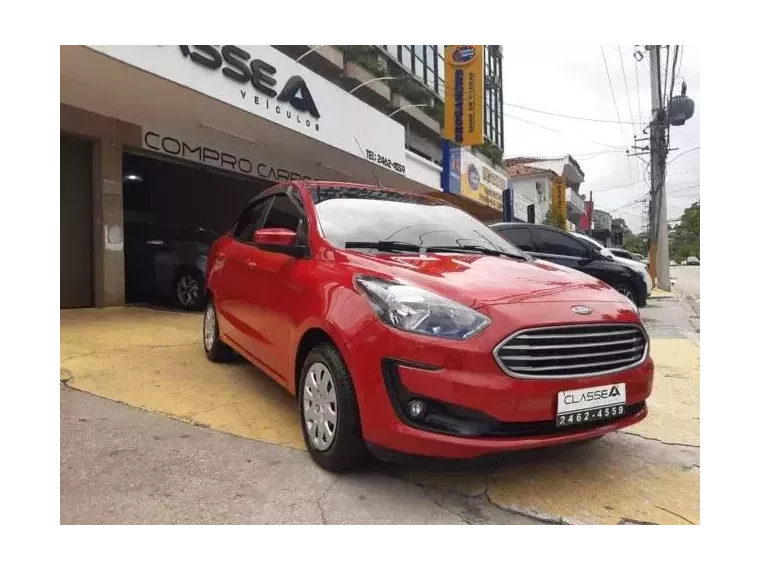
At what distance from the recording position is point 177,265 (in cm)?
809

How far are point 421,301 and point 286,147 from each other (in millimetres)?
8973

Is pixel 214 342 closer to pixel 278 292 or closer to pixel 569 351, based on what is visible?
Answer: pixel 278 292

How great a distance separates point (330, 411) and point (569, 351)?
1177 mm

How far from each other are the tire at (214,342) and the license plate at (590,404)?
10.4 ft

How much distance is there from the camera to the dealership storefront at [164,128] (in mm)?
6379

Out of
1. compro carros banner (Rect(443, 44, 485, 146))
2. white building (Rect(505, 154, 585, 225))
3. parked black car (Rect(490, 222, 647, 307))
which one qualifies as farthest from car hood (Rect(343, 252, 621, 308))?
white building (Rect(505, 154, 585, 225))

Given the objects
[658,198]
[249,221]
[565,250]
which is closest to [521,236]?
[565,250]

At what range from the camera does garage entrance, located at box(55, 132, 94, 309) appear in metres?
7.77

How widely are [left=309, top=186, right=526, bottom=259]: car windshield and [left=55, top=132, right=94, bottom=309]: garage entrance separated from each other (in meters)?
5.92

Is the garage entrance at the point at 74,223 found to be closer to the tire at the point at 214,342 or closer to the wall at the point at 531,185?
the tire at the point at 214,342

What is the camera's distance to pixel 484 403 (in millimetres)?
2217

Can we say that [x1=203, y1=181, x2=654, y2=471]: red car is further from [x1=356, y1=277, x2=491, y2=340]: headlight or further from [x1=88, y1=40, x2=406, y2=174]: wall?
[x1=88, y1=40, x2=406, y2=174]: wall

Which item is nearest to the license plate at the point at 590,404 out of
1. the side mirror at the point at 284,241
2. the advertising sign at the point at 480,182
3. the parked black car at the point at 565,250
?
the side mirror at the point at 284,241
